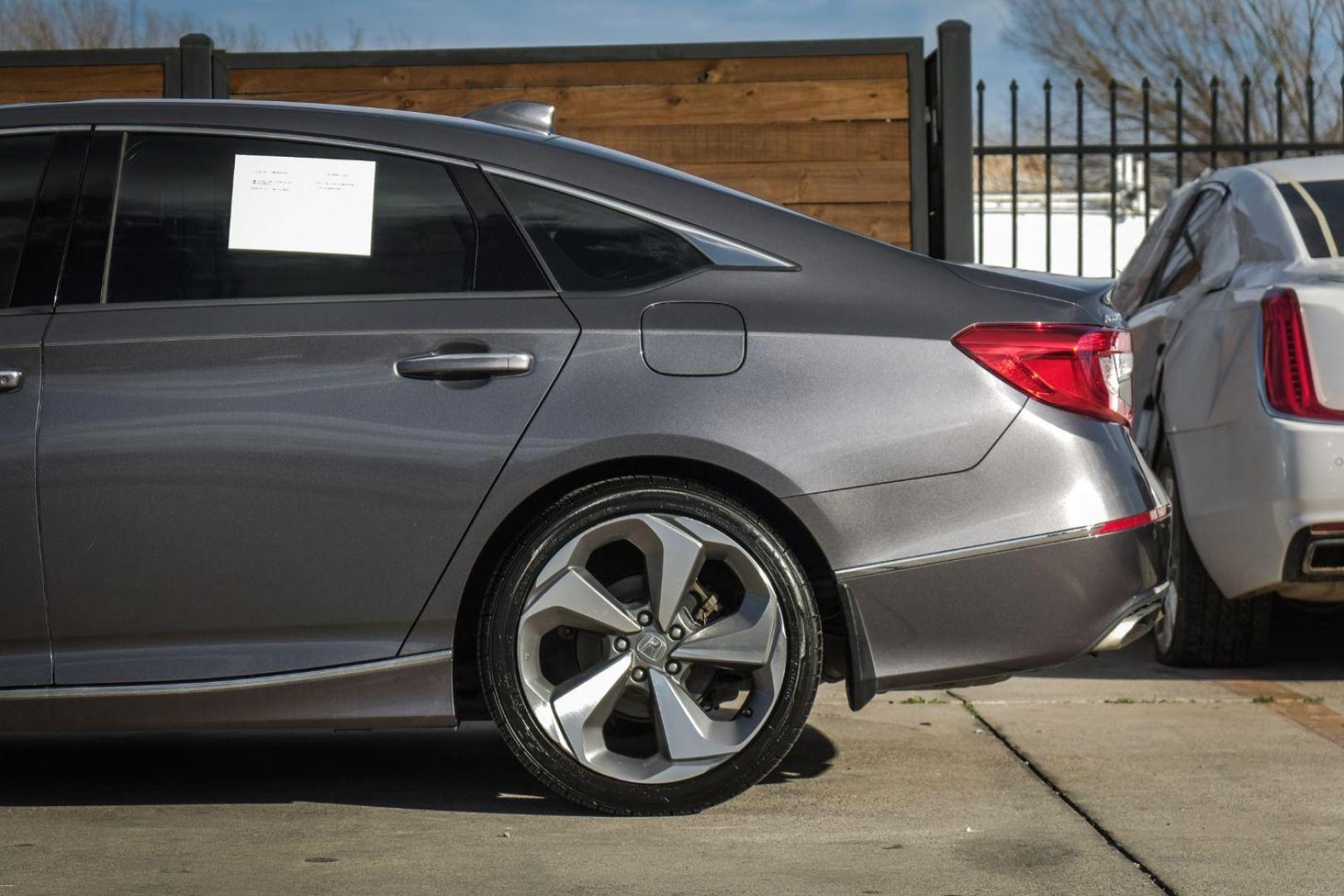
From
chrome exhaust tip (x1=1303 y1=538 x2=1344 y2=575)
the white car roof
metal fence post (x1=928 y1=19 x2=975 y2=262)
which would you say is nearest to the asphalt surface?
chrome exhaust tip (x1=1303 y1=538 x2=1344 y2=575)

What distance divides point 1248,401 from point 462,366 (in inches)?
96.6

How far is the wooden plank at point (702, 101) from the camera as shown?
8.59 meters

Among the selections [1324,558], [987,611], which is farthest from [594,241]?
[1324,558]

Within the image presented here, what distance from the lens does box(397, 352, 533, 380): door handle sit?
371cm

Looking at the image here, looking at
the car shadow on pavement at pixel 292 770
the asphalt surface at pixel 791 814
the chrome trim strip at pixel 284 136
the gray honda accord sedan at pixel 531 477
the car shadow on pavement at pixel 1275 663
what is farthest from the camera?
the car shadow on pavement at pixel 1275 663

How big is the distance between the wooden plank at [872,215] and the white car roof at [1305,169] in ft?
8.78

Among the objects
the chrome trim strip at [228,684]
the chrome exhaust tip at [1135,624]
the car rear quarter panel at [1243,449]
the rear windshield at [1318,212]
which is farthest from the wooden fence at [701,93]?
the chrome trim strip at [228,684]

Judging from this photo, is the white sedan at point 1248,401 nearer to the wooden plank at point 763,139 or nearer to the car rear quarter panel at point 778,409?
the car rear quarter panel at point 778,409

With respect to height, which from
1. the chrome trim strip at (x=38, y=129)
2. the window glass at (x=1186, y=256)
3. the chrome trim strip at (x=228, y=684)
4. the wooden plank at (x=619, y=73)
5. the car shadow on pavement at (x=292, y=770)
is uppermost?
the wooden plank at (x=619, y=73)

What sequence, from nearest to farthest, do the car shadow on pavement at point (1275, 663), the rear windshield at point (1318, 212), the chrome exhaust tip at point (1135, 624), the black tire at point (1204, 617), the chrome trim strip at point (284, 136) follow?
the chrome exhaust tip at point (1135, 624), the chrome trim strip at point (284, 136), the rear windshield at point (1318, 212), the black tire at point (1204, 617), the car shadow on pavement at point (1275, 663)

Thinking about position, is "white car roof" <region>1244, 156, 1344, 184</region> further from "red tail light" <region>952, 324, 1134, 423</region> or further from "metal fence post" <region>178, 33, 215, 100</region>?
"metal fence post" <region>178, 33, 215, 100</region>

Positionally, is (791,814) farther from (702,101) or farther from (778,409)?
(702,101)

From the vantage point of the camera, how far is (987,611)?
376 centimetres

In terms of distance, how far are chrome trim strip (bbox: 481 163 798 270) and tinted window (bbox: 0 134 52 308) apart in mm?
999
